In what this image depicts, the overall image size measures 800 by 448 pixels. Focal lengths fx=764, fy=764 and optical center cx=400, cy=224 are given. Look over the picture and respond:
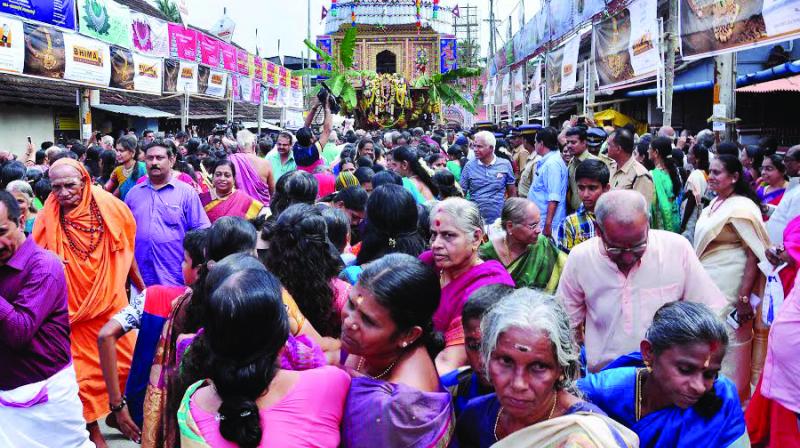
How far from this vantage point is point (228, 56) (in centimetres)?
2444

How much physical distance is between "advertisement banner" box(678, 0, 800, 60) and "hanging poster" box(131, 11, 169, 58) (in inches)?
495

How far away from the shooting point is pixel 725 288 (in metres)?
4.56

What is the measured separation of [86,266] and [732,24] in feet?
19.6

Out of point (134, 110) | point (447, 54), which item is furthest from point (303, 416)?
point (447, 54)

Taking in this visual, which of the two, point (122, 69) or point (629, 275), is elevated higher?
point (122, 69)

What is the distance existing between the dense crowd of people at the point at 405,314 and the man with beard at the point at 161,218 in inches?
0.7

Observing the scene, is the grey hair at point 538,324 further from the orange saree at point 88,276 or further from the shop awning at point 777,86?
the shop awning at point 777,86

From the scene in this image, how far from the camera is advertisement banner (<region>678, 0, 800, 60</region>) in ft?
20.2

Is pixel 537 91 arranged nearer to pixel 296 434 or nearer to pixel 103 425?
pixel 103 425

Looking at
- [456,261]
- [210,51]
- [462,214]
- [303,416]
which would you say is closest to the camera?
[303,416]

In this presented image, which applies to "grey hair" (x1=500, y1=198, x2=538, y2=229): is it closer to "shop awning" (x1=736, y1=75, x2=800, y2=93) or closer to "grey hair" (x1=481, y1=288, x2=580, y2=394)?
"grey hair" (x1=481, y1=288, x2=580, y2=394)

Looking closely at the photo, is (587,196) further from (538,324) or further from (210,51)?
(210,51)

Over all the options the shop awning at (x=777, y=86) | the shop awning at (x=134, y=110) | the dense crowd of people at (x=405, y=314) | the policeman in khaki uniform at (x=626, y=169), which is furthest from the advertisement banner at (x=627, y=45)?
the shop awning at (x=134, y=110)

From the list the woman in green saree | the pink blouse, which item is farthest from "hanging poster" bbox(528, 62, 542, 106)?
the pink blouse
